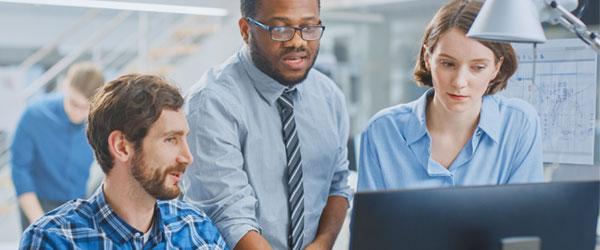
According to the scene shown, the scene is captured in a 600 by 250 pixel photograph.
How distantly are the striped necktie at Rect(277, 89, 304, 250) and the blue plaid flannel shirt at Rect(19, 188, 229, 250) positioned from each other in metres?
0.23

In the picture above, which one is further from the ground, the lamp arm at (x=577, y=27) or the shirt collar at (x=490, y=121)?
the lamp arm at (x=577, y=27)

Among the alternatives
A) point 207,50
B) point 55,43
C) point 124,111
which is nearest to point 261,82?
point 124,111

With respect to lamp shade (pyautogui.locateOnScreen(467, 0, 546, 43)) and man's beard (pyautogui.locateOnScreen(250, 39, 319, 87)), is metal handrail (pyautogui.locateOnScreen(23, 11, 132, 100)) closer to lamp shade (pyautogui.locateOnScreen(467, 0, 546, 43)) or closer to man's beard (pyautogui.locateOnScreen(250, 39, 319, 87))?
man's beard (pyautogui.locateOnScreen(250, 39, 319, 87))

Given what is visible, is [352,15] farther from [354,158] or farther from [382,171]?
[382,171]

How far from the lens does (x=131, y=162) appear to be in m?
1.51

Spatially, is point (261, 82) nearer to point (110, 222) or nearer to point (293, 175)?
point (293, 175)

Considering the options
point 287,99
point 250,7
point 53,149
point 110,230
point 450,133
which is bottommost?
point 53,149

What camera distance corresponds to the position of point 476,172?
1956 millimetres

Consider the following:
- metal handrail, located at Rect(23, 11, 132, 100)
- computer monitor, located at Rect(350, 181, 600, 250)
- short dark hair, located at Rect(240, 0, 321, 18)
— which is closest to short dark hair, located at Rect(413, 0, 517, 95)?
short dark hair, located at Rect(240, 0, 321, 18)

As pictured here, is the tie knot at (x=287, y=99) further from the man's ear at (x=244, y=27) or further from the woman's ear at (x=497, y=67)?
the woman's ear at (x=497, y=67)

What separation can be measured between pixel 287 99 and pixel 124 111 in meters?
0.48

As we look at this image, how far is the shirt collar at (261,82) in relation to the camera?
1.78 metres

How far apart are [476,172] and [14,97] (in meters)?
3.83

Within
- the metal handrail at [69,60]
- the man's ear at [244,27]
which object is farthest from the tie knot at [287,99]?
the metal handrail at [69,60]
